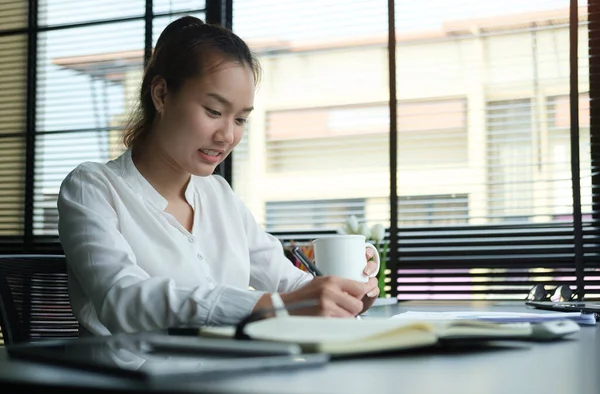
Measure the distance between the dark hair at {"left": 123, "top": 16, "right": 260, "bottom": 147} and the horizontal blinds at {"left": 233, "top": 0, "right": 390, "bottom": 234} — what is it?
4.71ft

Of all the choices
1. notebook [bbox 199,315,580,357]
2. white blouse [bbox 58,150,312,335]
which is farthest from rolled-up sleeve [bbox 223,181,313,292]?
notebook [bbox 199,315,580,357]

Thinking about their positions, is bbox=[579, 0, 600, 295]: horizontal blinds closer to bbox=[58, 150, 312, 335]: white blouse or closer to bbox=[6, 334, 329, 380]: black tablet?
bbox=[58, 150, 312, 335]: white blouse

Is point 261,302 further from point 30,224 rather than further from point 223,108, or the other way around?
Answer: point 30,224

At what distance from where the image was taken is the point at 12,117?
3.89 meters

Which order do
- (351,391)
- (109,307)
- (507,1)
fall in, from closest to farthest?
1. (351,391)
2. (109,307)
3. (507,1)

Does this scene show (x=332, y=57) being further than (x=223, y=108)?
Yes

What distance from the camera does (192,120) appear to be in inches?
63.0

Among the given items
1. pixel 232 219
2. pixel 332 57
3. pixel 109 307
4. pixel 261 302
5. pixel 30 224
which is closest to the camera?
pixel 261 302

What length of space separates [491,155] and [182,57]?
1.69 metres

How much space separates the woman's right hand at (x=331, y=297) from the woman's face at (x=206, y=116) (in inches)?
24.0

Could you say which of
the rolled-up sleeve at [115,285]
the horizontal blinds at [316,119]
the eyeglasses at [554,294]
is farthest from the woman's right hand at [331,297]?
the horizontal blinds at [316,119]

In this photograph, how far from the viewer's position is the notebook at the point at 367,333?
2.40ft

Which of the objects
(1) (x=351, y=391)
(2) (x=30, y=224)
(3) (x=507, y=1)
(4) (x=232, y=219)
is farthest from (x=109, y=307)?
(2) (x=30, y=224)

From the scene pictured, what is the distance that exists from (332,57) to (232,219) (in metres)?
1.61
